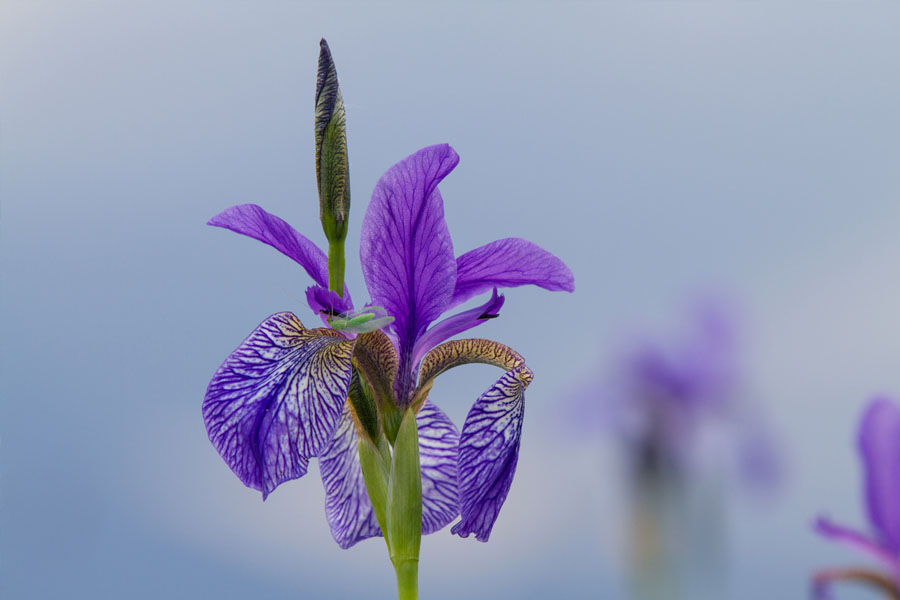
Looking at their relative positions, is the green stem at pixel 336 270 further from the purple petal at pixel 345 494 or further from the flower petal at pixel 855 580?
the flower petal at pixel 855 580

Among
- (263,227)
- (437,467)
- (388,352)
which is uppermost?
(263,227)

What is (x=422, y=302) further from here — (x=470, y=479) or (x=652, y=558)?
(x=652, y=558)

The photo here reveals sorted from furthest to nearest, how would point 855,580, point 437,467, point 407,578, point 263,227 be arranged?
point 437,467 → point 263,227 → point 407,578 → point 855,580

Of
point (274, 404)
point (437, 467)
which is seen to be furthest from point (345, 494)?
point (274, 404)

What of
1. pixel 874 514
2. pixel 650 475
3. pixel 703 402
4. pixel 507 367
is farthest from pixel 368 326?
pixel 703 402

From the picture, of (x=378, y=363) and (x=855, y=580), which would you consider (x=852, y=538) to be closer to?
(x=855, y=580)

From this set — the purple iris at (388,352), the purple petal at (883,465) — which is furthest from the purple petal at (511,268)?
the purple petal at (883,465)
